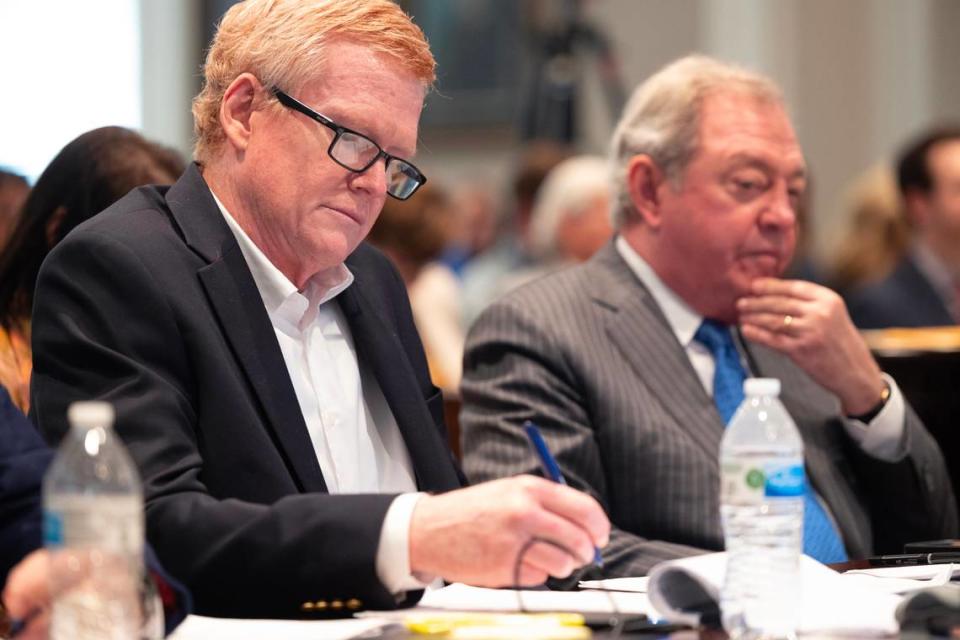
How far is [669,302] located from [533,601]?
3.88ft

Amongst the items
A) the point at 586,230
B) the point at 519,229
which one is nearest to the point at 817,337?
the point at 586,230

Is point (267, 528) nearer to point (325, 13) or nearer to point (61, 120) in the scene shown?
point (325, 13)

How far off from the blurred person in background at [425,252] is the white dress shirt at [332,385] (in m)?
2.35

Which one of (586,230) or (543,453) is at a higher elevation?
(543,453)

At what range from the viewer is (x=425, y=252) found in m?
5.05

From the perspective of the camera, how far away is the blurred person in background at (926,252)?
501 centimetres

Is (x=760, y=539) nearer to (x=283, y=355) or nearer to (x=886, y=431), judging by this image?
(x=283, y=355)

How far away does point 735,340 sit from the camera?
2.89 meters

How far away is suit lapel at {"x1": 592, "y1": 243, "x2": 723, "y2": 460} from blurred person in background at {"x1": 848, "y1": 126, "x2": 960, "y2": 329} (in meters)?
2.45

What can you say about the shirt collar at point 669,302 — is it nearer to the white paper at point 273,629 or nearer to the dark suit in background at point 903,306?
the white paper at point 273,629

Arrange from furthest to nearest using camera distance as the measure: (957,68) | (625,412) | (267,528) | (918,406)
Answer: (957,68) < (918,406) < (625,412) < (267,528)

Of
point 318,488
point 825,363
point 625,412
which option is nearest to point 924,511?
point 825,363

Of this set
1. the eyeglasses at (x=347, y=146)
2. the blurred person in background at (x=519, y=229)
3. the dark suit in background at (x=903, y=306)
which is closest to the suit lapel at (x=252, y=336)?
the eyeglasses at (x=347, y=146)

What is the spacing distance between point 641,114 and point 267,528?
4.97 ft
